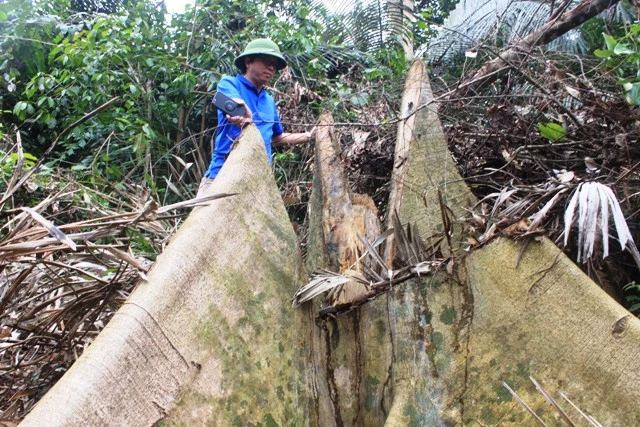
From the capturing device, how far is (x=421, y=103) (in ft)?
9.36

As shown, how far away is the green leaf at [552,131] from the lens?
9.68 feet

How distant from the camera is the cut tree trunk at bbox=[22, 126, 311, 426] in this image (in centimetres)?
163

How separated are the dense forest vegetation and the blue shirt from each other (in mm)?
227

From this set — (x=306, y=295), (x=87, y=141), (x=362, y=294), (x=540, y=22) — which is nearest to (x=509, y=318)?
(x=362, y=294)

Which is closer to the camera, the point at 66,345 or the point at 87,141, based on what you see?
the point at 66,345

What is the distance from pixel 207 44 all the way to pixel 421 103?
454cm

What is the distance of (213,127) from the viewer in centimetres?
389

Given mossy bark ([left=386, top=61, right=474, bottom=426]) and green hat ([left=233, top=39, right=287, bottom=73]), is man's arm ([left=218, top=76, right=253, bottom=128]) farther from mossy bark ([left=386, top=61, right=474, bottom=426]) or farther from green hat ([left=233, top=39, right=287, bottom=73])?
mossy bark ([left=386, top=61, right=474, bottom=426])

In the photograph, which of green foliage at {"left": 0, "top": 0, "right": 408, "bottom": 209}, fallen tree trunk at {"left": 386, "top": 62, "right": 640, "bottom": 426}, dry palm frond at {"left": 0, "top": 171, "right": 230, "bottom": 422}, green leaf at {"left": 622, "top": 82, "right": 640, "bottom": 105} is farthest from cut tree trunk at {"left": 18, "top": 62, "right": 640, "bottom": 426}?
green foliage at {"left": 0, "top": 0, "right": 408, "bottom": 209}

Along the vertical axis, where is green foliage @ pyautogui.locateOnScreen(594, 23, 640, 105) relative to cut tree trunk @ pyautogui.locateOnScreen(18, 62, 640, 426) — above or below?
above

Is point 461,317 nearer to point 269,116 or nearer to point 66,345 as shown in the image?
point 66,345

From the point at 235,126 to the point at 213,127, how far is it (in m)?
0.60

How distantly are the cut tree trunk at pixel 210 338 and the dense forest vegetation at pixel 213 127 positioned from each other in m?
0.17

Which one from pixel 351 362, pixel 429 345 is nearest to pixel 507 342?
pixel 429 345
